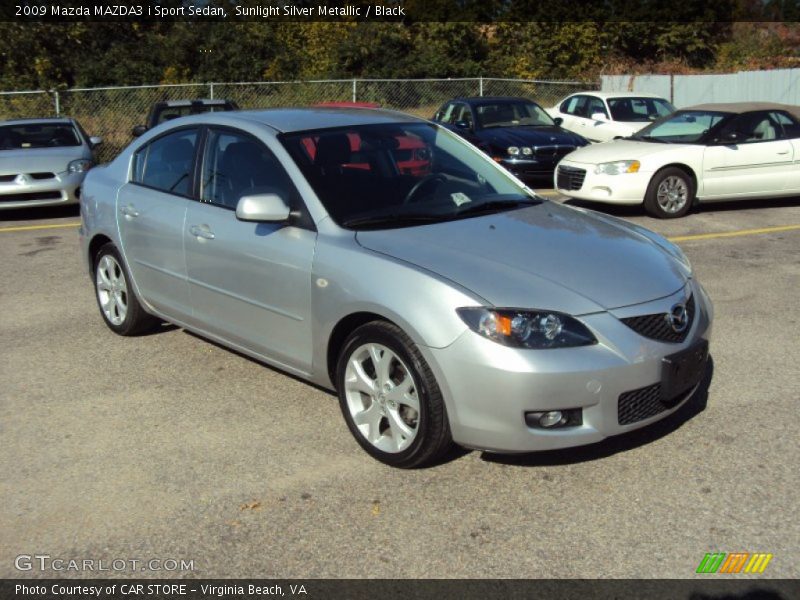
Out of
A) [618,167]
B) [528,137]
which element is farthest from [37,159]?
[618,167]

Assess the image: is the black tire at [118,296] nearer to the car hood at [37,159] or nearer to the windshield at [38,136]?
the car hood at [37,159]

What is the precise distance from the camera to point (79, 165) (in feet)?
43.0

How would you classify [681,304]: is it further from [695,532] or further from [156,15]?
[156,15]

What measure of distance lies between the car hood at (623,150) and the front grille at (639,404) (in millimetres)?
8060

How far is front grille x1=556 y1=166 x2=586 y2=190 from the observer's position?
1198 centimetres

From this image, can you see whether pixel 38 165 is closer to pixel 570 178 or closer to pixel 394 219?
pixel 570 178

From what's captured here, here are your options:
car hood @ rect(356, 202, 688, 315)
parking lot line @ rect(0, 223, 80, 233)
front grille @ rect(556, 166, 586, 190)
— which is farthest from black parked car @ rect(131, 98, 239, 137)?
car hood @ rect(356, 202, 688, 315)

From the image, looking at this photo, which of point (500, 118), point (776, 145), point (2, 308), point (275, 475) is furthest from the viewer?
point (500, 118)

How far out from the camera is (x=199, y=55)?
33375mm

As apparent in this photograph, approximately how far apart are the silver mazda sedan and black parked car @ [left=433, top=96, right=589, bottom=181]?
880 centimetres

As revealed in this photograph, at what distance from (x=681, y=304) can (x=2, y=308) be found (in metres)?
5.68

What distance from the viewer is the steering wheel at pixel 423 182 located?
196 inches

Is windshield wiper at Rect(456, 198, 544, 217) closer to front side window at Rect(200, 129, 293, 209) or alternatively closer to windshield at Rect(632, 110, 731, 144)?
front side window at Rect(200, 129, 293, 209)

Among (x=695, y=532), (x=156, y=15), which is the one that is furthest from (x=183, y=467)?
(x=156, y=15)
